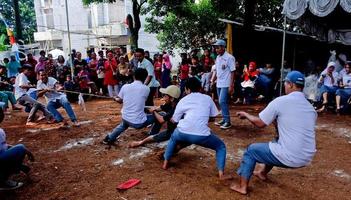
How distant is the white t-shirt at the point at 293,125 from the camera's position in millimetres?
3627

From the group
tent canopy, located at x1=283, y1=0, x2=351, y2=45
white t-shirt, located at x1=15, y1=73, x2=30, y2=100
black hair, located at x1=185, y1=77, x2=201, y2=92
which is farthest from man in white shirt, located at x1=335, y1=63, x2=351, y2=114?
white t-shirt, located at x1=15, y1=73, x2=30, y2=100

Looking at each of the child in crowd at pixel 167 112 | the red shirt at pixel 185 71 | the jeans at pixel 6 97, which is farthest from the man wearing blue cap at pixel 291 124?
the jeans at pixel 6 97

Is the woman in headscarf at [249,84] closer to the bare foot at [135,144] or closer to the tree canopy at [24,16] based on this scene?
the bare foot at [135,144]

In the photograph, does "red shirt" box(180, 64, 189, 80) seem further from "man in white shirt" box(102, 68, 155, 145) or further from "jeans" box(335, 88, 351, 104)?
"man in white shirt" box(102, 68, 155, 145)

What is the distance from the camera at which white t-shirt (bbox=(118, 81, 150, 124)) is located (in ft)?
18.7

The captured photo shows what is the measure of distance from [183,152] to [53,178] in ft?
7.15

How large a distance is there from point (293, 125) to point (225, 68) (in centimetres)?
333

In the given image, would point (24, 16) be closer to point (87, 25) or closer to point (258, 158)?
point (87, 25)

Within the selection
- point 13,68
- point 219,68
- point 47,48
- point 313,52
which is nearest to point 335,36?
point 313,52

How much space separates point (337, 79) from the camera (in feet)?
28.7

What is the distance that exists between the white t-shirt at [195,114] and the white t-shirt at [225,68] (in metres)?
2.35

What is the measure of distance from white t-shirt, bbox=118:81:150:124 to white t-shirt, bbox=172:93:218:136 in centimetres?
131

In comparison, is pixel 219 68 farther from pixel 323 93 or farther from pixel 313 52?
pixel 313 52

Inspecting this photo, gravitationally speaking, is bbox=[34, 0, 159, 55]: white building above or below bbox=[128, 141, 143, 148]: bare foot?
above
